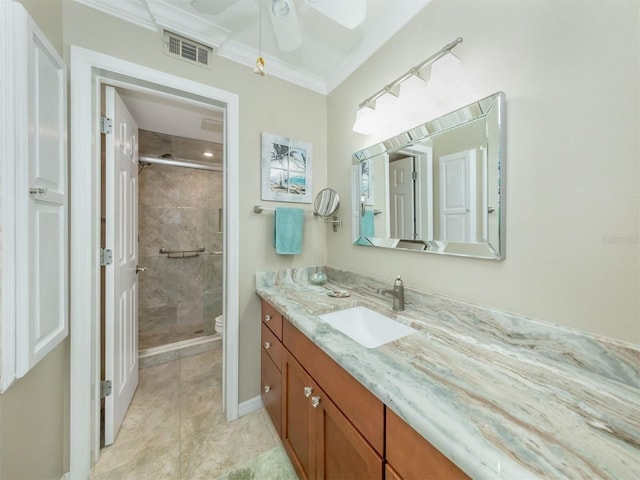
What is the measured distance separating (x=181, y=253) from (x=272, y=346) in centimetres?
194

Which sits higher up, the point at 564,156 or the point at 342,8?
the point at 342,8

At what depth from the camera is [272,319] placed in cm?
145

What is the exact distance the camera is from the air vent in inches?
54.4

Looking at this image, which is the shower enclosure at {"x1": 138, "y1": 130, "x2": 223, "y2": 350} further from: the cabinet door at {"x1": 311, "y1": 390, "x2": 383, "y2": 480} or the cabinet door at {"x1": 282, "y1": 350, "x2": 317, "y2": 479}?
the cabinet door at {"x1": 311, "y1": 390, "x2": 383, "y2": 480}

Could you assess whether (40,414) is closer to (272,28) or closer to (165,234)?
(165,234)

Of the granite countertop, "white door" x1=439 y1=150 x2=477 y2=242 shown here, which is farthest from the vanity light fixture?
the granite countertop

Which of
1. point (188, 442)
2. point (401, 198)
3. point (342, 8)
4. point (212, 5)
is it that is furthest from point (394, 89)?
point (188, 442)

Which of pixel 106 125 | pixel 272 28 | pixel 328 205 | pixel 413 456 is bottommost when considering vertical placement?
pixel 413 456

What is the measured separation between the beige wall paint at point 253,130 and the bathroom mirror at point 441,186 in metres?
0.52

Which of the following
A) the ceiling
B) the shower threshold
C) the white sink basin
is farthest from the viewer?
the shower threshold

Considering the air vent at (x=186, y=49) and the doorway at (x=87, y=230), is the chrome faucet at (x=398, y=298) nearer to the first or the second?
the doorway at (x=87, y=230)

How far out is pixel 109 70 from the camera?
1252 millimetres

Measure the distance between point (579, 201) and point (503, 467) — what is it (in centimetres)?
78

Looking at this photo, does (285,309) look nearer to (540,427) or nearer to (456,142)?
(540,427)
